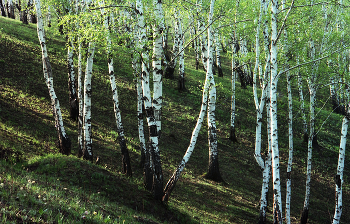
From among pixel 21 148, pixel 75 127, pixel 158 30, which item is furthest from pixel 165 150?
pixel 158 30

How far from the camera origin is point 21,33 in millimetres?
25172

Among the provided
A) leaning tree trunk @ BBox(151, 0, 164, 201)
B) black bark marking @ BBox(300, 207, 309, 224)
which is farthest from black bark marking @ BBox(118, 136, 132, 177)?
black bark marking @ BBox(300, 207, 309, 224)

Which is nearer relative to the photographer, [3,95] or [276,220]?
[276,220]

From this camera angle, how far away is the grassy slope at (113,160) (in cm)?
618

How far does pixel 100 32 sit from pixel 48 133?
735 centimetres

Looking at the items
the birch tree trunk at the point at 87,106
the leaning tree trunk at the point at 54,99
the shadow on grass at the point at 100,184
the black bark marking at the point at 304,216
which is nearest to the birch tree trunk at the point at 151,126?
the shadow on grass at the point at 100,184

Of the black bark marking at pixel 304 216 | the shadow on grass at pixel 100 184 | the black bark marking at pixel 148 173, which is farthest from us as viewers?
the black bark marking at pixel 304 216

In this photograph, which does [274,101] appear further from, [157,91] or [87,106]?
[87,106]

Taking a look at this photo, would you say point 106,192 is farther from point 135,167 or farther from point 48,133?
point 48,133

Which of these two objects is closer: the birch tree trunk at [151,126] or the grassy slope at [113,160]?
the grassy slope at [113,160]

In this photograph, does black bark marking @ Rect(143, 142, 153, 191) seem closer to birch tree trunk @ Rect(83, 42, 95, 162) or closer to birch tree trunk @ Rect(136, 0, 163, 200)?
birch tree trunk @ Rect(136, 0, 163, 200)

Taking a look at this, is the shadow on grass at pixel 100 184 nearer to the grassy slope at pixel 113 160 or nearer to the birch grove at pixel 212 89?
the grassy slope at pixel 113 160

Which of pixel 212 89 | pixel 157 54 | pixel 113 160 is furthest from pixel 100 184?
pixel 212 89

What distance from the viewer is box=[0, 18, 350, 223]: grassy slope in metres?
6.18
